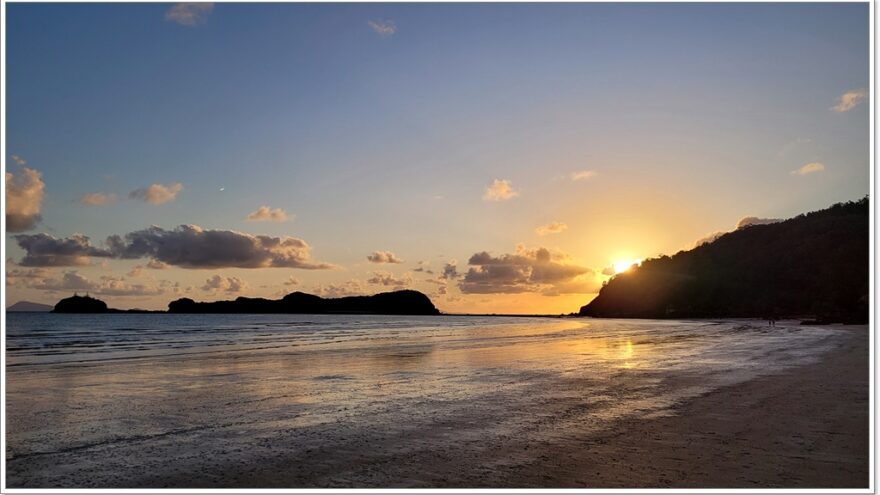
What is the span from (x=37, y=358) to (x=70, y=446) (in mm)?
30205

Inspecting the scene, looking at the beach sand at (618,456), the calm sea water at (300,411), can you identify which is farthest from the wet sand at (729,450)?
the calm sea water at (300,411)

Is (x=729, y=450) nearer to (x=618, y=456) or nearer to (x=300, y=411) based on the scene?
(x=618, y=456)

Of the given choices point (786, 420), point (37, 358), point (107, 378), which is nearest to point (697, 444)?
point (786, 420)

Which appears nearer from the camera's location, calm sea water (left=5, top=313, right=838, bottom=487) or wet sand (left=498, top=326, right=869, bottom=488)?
wet sand (left=498, top=326, right=869, bottom=488)

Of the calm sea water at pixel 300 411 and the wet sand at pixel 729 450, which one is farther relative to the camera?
the calm sea water at pixel 300 411

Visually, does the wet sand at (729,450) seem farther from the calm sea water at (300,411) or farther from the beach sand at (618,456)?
the calm sea water at (300,411)

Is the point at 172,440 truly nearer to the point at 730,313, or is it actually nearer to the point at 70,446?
the point at 70,446

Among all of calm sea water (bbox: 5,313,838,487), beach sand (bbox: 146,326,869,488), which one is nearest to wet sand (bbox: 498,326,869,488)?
beach sand (bbox: 146,326,869,488)

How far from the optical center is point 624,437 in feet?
39.8

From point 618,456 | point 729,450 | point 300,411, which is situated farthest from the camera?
point 300,411

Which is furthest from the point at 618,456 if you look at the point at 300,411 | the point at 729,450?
the point at 300,411

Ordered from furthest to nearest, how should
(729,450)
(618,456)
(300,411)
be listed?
(300,411) → (729,450) → (618,456)

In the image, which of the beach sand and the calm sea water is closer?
the beach sand

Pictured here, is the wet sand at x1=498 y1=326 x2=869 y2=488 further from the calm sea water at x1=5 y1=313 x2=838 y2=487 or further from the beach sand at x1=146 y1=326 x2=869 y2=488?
the calm sea water at x1=5 y1=313 x2=838 y2=487
